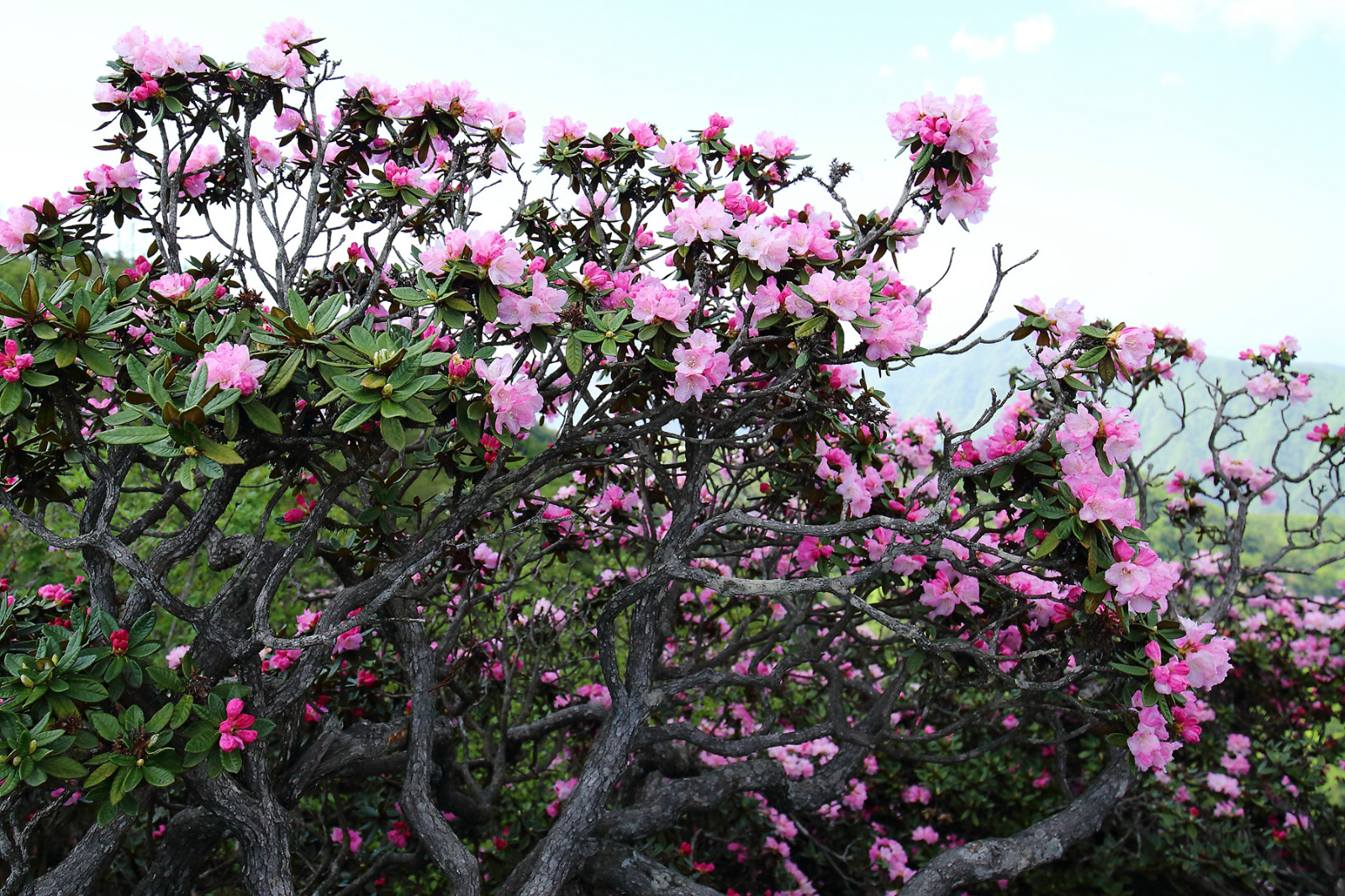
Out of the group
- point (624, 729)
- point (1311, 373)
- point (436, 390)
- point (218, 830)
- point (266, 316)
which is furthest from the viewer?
point (1311, 373)

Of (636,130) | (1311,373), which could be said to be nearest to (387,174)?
(636,130)

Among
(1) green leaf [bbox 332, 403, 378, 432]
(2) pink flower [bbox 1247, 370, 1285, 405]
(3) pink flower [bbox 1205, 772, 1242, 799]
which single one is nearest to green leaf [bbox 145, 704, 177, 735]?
(1) green leaf [bbox 332, 403, 378, 432]

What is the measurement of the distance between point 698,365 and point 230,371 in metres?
1.07

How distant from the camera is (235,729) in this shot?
1950mm

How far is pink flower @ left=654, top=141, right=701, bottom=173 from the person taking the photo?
Answer: 2715mm

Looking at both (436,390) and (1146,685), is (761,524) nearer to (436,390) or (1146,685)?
(436,390)

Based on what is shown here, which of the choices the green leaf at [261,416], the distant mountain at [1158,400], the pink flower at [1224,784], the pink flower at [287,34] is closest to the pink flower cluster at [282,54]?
the pink flower at [287,34]

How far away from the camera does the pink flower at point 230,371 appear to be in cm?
163

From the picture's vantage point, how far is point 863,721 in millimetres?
3303

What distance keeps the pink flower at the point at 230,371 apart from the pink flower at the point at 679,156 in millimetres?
1612

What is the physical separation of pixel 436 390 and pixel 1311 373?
4.68 metres

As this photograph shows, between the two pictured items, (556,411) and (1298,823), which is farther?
(1298,823)

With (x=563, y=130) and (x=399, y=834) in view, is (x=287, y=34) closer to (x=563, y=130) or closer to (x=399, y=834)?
(x=563, y=130)

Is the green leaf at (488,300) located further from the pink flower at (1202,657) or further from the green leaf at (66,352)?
the pink flower at (1202,657)
